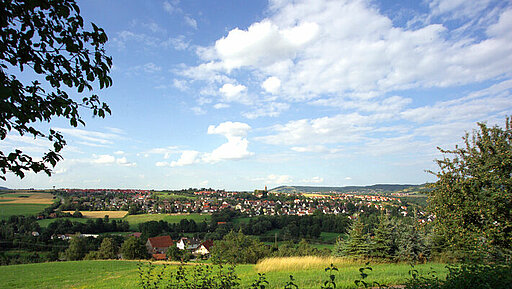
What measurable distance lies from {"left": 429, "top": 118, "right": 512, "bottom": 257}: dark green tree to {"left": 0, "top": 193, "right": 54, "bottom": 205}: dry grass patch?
105087 millimetres

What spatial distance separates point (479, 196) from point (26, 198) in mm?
112605

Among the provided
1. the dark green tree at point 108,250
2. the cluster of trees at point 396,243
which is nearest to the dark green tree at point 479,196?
the cluster of trees at point 396,243

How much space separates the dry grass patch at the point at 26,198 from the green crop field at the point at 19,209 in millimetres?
3838

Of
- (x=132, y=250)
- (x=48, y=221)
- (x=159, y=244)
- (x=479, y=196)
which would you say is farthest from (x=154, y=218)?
(x=479, y=196)

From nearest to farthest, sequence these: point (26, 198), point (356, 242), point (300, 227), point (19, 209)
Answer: point (356, 242)
point (19, 209)
point (300, 227)
point (26, 198)

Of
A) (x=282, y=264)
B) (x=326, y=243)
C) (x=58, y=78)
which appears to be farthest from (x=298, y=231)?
(x=58, y=78)

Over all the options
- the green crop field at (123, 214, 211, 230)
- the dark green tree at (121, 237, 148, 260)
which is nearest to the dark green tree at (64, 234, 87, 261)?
the dark green tree at (121, 237, 148, 260)

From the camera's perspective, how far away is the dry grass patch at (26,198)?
80.9m

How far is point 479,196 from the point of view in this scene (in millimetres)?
12211

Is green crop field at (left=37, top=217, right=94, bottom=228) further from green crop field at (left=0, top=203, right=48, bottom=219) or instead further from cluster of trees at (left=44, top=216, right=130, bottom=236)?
green crop field at (left=0, top=203, right=48, bottom=219)

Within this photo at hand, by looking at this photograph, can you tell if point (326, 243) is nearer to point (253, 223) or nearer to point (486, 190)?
point (253, 223)

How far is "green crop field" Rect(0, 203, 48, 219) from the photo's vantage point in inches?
2746

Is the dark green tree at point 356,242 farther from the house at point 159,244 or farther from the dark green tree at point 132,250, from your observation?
the house at point 159,244

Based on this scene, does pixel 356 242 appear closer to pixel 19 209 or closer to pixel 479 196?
pixel 479 196
